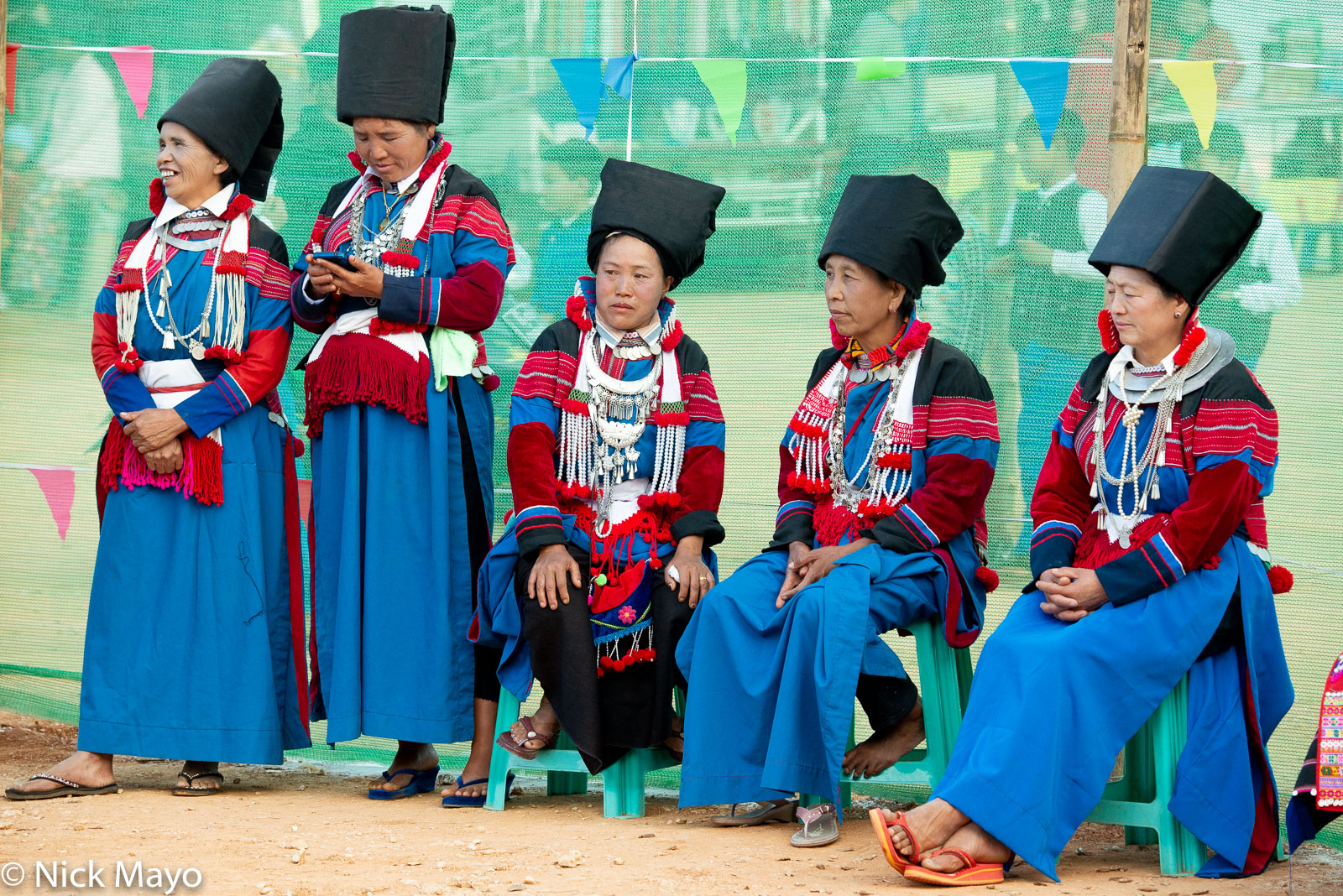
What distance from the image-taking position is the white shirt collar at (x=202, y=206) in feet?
15.0

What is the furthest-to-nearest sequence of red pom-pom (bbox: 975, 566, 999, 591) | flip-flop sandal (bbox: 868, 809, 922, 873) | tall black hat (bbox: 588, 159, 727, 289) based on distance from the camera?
tall black hat (bbox: 588, 159, 727, 289) < red pom-pom (bbox: 975, 566, 999, 591) < flip-flop sandal (bbox: 868, 809, 922, 873)

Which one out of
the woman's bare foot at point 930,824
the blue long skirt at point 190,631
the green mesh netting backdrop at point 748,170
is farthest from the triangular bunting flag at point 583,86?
the woman's bare foot at point 930,824

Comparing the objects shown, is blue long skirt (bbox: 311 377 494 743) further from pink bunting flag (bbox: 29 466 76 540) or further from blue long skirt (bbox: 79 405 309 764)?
pink bunting flag (bbox: 29 466 76 540)

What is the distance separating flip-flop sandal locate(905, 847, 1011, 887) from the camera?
3.34 metres

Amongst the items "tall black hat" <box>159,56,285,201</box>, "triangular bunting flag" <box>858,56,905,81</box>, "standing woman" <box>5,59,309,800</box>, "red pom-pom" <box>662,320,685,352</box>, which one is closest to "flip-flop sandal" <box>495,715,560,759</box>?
"standing woman" <box>5,59,309,800</box>

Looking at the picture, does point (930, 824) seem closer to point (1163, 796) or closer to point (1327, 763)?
point (1163, 796)

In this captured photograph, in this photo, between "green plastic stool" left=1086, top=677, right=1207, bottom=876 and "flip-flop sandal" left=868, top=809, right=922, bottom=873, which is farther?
"green plastic stool" left=1086, top=677, right=1207, bottom=876

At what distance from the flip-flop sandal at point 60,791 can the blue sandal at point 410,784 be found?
75cm

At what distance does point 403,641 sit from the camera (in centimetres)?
443

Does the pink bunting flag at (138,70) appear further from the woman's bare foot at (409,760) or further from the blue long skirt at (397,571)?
the woman's bare foot at (409,760)

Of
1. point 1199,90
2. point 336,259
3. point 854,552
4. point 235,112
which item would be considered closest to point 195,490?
point 336,259

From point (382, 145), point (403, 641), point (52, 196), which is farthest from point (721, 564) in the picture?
point (52, 196)

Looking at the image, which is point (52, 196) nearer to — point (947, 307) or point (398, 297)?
point (398, 297)

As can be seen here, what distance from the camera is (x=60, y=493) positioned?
5734 mm
